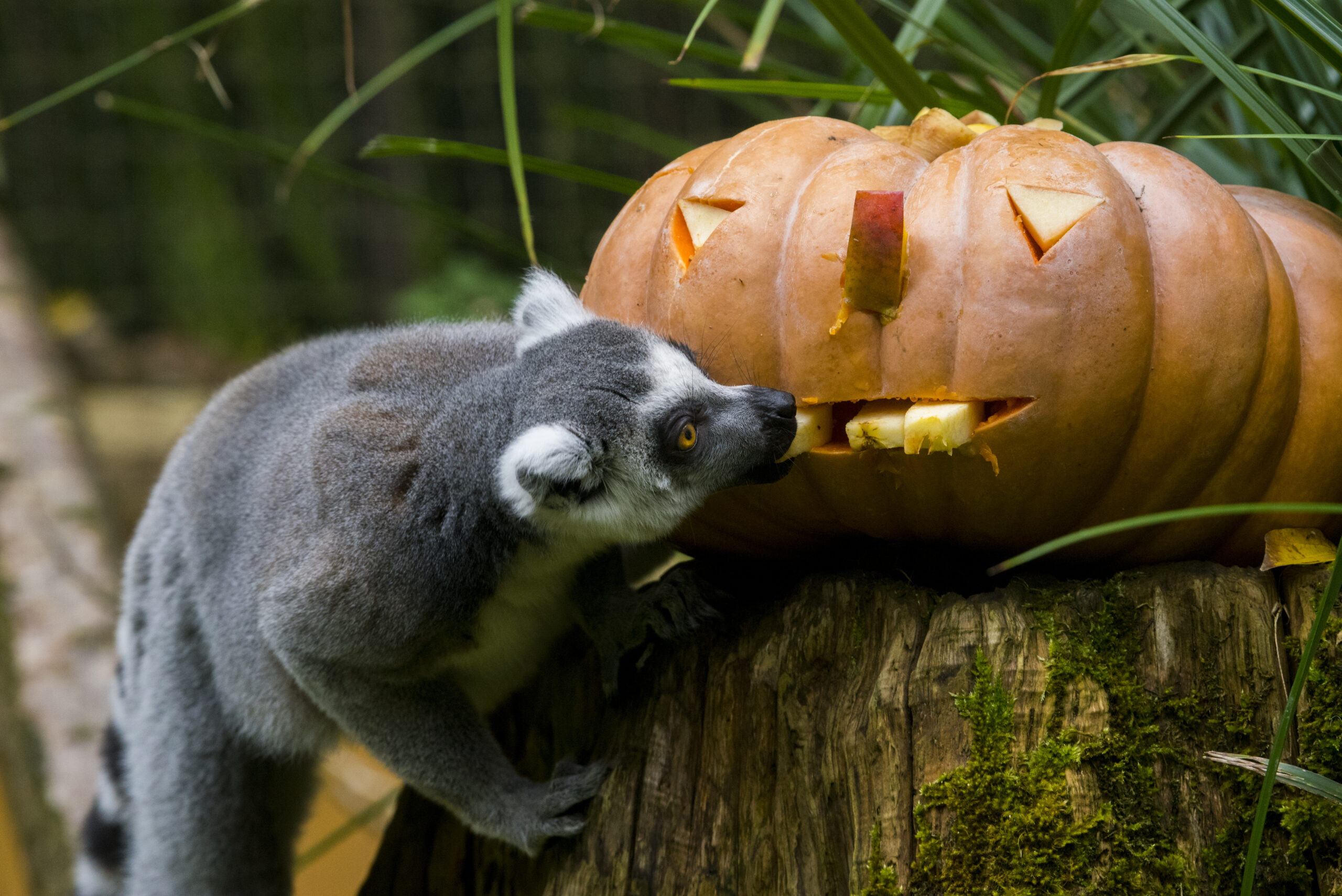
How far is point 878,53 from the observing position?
235 cm

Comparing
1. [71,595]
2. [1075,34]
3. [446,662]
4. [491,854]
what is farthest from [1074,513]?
[71,595]

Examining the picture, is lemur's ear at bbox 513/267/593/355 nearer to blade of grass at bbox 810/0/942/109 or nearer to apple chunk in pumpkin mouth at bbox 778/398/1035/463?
apple chunk in pumpkin mouth at bbox 778/398/1035/463

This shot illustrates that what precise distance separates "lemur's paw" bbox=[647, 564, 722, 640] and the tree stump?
0.57 feet

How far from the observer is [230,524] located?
A: 2.88 meters

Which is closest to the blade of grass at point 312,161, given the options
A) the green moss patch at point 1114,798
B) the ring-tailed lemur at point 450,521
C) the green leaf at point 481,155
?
the green leaf at point 481,155

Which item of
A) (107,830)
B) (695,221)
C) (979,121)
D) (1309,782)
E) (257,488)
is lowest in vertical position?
(107,830)

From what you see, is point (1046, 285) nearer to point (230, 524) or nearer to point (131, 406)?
point (230, 524)

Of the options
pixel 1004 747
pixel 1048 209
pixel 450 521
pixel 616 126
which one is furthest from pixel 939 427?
pixel 616 126

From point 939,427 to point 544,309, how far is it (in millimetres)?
1219

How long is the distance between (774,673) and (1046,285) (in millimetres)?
922

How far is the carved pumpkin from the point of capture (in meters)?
1.90

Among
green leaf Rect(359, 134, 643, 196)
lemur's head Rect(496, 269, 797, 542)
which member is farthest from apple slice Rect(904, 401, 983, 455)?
green leaf Rect(359, 134, 643, 196)

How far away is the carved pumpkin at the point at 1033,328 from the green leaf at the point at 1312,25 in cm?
29

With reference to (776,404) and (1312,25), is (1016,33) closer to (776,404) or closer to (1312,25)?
(1312,25)
